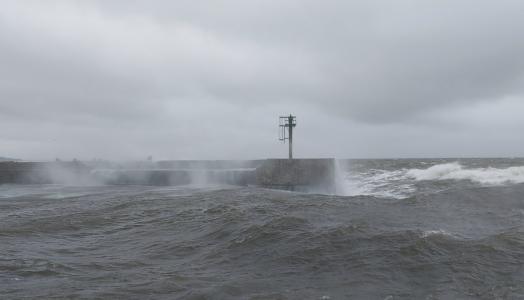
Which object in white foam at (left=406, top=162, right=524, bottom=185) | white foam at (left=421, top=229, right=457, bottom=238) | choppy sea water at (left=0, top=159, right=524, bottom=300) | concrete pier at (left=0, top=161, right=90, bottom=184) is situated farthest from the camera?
concrete pier at (left=0, top=161, right=90, bottom=184)

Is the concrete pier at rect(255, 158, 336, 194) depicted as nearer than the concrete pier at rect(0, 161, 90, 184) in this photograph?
Yes

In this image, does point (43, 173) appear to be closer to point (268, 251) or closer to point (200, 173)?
point (200, 173)

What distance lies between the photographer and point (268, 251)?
7051 mm

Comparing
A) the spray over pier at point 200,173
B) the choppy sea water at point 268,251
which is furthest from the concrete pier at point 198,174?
the choppy sea water at point 268,251

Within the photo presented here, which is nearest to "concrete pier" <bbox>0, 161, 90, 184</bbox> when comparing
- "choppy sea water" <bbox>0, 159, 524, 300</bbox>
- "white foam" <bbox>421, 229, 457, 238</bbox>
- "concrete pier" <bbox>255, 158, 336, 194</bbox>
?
"concrete pier" <bbox>255, 158, 336, 194</bbox>

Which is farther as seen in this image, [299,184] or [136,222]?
[299,184]

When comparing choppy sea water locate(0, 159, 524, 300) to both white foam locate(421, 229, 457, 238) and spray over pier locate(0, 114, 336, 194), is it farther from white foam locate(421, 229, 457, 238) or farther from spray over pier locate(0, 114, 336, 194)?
spray over pier locate(0, 114, 336, 194)

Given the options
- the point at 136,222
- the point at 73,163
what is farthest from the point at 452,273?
the point at 73,163

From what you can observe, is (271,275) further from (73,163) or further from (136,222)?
(73,163)

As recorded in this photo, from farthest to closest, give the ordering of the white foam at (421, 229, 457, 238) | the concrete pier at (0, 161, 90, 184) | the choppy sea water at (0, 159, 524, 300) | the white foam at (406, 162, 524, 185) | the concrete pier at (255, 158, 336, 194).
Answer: the concrete pier at (0, 161, 90, 184) < the white foam at (406, 162, 524, 185) < the concrete pier at (255, 158, 336, 194) < the white foam at (421, 229, 457, 238) < the choppy sea water at (0, 159, 524, 300)

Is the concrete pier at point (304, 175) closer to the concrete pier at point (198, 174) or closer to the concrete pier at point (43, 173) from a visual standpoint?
the concrete pier at point (198, 174)

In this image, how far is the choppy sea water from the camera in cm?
528

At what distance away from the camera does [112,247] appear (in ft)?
25.2

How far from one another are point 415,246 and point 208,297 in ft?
13.1
